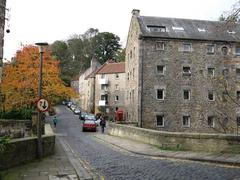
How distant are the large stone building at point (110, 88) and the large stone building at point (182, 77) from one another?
95.6 feet

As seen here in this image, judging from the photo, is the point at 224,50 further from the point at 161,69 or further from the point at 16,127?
the point at 16,127

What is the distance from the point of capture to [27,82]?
39438 millimetres

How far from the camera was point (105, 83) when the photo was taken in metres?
76.0

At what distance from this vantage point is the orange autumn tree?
128 feet

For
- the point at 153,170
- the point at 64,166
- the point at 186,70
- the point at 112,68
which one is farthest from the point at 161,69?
the point at 112,68

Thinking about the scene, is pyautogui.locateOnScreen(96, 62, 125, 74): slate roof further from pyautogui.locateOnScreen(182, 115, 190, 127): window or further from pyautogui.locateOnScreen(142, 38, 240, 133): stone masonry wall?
pyautogui.locateOnScreen(182, 115, 190, 127): window

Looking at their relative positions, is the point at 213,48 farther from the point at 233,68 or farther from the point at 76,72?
the point at 76,72

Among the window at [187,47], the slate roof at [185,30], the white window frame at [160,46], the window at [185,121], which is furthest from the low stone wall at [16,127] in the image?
the window at [187,47]

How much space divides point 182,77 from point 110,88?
3425cm

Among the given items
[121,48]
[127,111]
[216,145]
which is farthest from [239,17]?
[121,48]

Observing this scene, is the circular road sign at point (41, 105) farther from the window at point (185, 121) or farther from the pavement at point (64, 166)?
the window at point (185, 121)

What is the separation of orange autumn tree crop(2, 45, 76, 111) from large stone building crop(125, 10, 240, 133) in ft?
31.7

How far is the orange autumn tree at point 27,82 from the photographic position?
3906 cm

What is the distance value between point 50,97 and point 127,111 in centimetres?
1114
